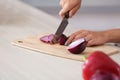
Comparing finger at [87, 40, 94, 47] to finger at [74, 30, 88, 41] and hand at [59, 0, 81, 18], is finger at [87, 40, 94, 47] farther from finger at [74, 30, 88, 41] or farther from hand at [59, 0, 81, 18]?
hand at [59, 0, 81, 18]

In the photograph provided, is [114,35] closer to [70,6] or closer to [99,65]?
[70,6]

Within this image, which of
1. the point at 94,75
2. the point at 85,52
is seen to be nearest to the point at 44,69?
the point at 85,52

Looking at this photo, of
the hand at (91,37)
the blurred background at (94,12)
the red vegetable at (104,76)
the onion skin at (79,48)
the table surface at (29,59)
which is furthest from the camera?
the blurred background at (94,12)

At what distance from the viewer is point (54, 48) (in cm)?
92

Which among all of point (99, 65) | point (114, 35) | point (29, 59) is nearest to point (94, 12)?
point (114, 35)

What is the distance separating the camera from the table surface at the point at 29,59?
737mm

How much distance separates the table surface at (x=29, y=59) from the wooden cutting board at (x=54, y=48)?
17mm

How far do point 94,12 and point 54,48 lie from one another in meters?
1.61

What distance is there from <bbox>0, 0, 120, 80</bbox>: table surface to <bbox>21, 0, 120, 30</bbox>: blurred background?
110cm

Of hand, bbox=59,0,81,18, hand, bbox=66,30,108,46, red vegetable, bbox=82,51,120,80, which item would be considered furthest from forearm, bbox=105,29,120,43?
red vegetable, bbox=82,51,120,80

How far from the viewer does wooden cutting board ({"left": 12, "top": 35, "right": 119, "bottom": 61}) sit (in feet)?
2.86

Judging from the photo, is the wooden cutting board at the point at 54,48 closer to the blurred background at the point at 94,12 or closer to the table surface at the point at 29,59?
the table surface at the point at 29,59

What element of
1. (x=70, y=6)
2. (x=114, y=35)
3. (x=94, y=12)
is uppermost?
(x=70, y=6)

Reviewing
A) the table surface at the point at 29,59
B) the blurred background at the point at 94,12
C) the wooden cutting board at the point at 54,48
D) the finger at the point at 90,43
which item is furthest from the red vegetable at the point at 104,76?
the blurred background at the point at 94,12
